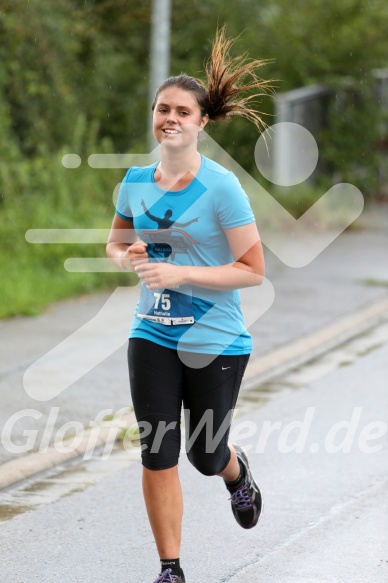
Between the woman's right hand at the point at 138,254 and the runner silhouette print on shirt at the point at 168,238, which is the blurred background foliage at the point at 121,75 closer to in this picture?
the runner silhouette print on shirt at the point at 168,238

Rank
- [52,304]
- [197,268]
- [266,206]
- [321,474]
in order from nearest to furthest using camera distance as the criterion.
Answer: [197,268] < [321,474] < [52,304] < [266,206]

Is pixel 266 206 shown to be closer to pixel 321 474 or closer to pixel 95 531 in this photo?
pixel 321 474

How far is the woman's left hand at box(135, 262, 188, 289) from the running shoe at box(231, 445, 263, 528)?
1.07 meters

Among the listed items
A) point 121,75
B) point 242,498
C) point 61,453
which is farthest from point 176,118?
point 121,75

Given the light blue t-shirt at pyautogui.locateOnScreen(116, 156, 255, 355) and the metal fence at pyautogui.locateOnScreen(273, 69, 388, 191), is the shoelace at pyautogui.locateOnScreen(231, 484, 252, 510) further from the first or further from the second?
the metal fence at pyautogui.locateOnScreen(273, 69, 388, 191)

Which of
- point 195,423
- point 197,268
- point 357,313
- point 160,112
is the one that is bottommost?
point 357,313

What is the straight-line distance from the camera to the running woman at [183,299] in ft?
14.8

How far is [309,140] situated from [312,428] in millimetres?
12343

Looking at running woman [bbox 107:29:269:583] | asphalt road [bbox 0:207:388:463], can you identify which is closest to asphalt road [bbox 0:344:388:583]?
running woman [bbox 107:29:269:583]

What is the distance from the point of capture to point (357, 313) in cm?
1153

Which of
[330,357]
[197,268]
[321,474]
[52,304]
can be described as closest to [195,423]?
[197,268]

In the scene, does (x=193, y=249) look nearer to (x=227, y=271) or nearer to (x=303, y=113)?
(x=227, y=271)

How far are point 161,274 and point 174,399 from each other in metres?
0.52

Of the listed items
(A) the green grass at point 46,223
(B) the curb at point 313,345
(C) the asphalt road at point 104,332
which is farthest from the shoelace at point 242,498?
(A) the green grass at point 46,223
